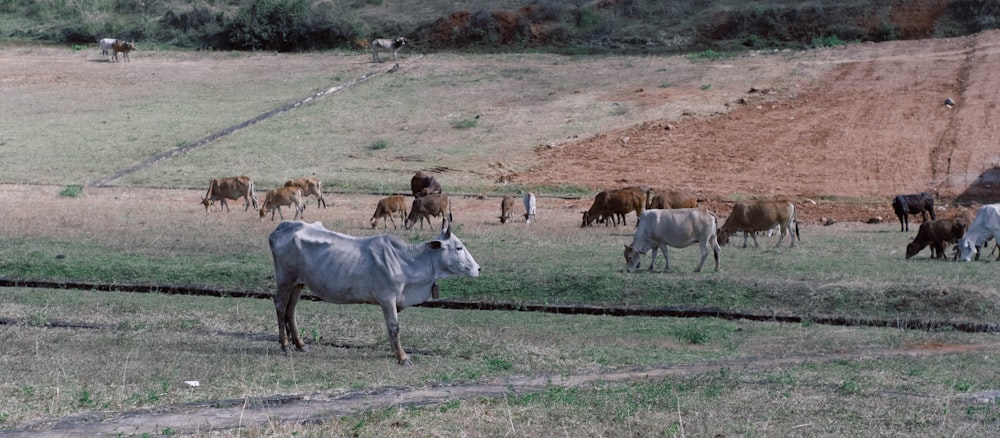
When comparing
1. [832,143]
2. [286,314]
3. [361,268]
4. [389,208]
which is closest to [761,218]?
[389,208]

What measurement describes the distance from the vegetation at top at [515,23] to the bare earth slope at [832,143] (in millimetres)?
7285

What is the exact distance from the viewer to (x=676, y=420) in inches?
441

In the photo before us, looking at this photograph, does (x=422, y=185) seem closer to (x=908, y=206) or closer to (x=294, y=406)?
(x=908, y=206)

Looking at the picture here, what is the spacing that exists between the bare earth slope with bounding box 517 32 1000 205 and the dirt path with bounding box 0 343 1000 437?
2235cm

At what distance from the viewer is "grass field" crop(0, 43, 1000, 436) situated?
37.4 ft

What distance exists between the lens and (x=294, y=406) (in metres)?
11.7

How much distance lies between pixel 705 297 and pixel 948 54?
35.3 m

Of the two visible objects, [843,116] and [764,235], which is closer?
[764,235]

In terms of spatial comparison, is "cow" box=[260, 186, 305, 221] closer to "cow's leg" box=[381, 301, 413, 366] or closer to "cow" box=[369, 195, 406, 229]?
"cow" box=[369, 195, 406, 229]

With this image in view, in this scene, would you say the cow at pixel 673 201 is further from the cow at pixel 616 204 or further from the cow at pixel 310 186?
the cow at pixel 310 186

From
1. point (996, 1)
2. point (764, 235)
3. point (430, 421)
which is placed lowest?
point (764, 235)

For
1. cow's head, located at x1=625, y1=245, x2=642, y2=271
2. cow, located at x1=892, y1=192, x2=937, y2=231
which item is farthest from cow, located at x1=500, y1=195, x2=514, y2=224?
cow, located at x1=892, y1=192, x2=937, y2=231

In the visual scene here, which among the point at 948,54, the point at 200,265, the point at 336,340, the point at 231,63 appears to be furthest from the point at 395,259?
the point at 231,63

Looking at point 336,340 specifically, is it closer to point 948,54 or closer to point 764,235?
point 764,235
